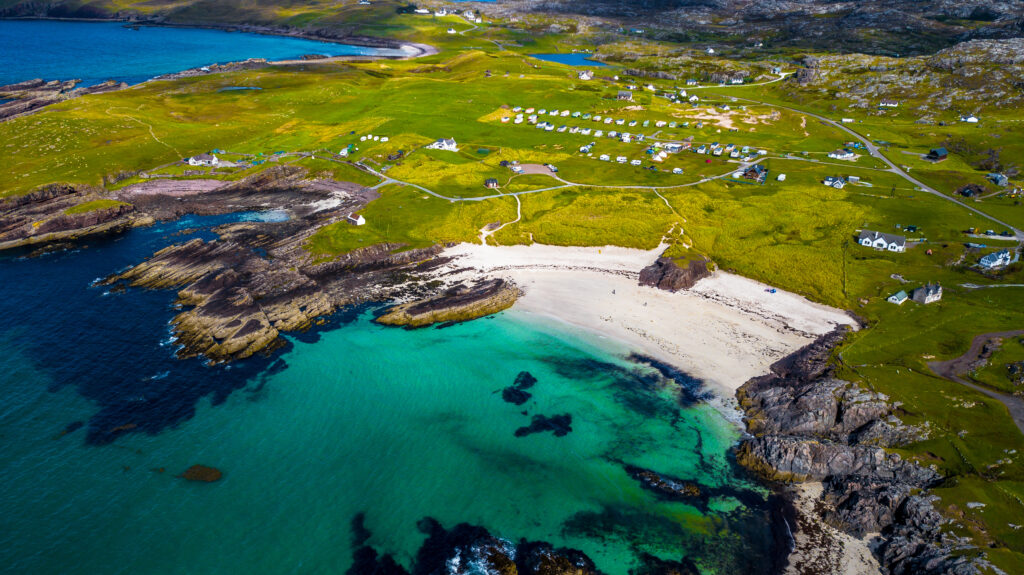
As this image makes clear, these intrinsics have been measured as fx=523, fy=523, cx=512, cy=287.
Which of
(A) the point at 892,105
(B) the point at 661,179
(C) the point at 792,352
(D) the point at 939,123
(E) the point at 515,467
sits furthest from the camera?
(A) the point at 892,105

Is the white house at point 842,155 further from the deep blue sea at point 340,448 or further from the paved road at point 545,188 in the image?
the deep blue sea at point 340,448

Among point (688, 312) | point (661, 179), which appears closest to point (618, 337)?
point (688, 312)

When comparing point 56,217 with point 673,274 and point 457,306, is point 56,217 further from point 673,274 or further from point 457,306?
point 673,274

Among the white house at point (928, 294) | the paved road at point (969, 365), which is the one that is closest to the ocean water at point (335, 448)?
the paved road at point (969, 365)

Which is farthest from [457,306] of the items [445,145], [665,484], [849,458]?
[445,145]

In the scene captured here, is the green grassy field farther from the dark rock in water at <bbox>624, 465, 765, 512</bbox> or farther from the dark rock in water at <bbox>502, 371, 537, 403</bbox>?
the dark rock in water at <bbox>502, 371, 537, 403</bbox>

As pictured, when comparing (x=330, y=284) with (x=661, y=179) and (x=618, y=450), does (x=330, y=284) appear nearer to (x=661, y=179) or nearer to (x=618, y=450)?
(x=618, y=450)

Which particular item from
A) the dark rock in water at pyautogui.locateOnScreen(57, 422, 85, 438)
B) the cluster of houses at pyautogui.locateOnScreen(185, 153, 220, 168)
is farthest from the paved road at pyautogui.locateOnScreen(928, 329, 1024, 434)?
the cluster of houses at pyautogui.locateOnScreen(185, 153, 220, 168)
